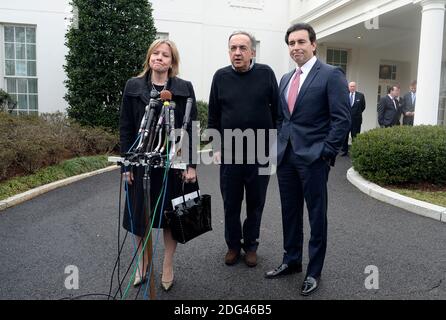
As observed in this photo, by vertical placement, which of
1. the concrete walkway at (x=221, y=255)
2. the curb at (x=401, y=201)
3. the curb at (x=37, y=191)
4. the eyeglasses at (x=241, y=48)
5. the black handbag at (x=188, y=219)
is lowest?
the concrete walkway at (x=221, y=255)

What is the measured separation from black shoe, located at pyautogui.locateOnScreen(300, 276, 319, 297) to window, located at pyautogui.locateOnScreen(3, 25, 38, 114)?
37.9 ft

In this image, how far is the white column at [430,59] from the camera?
850cm

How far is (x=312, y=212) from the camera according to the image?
3.28 metres

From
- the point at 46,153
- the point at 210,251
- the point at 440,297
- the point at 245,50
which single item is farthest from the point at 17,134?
the point at 440,297

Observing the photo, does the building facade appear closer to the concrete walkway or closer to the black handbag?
the concrete walkway

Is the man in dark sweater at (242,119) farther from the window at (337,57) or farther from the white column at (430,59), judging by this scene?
the window at (337,57)

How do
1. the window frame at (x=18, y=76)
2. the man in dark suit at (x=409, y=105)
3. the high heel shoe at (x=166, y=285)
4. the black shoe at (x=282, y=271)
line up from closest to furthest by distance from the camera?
the high heel shoe at (x=166, y=285), the black shoe at (x=282, y=271), the man in dark suit at (x=409, y=105), the window frame at (x=18, y=76)

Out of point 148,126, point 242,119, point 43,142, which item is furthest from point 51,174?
point 148,126

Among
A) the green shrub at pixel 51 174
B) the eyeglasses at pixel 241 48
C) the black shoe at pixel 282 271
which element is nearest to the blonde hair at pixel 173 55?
the eyeglasses at pixel 241 48

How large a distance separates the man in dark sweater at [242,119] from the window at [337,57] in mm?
12775

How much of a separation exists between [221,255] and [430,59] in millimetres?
7260

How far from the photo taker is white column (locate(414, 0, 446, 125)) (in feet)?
27.9

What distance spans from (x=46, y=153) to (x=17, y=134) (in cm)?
60

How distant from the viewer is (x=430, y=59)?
8641 millimetres
